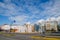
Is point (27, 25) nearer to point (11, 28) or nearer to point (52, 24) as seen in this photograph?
point (11, 28)

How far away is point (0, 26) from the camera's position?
8900cm

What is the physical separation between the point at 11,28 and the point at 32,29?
526 inches

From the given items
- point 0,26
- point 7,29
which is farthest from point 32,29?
point 0,26

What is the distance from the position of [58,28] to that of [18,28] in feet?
109

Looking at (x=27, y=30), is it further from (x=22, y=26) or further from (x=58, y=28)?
(x=58, y=28)

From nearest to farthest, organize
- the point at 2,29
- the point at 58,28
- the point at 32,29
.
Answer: the point at 58,28 → the point at 32,29 → the point at 2,29

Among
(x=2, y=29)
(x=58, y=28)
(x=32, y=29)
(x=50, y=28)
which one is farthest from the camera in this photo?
(x=2, y=29)

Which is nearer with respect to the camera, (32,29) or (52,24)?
(52,24)

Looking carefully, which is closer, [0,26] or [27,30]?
[27,30]

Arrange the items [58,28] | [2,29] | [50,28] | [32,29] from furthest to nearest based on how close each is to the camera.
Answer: [2,29] < [32,29] < [50,28] < [58,28]

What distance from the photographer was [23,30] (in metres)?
81.0

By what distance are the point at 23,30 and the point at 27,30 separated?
257 cm

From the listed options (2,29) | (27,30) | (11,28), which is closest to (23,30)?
(27,30)

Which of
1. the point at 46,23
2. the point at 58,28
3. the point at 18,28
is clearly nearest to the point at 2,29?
the point at 18,28
